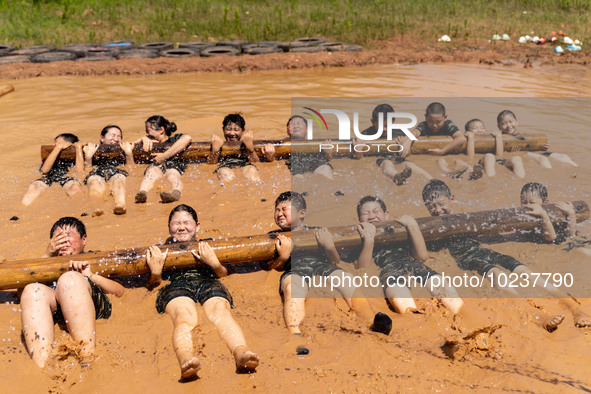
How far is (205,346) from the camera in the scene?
401cm

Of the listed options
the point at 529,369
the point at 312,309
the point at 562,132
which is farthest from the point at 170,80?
the point at 529,369

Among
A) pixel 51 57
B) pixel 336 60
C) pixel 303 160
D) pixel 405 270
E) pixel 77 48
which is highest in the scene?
pixel 77 48

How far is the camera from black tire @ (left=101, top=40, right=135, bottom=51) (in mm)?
16031

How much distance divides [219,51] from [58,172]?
9478mm

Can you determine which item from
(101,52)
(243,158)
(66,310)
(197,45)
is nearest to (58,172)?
(243,158)

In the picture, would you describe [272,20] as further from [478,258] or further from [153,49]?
[478,258]

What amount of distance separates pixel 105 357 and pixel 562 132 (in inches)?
342

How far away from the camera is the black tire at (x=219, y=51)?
15773mm

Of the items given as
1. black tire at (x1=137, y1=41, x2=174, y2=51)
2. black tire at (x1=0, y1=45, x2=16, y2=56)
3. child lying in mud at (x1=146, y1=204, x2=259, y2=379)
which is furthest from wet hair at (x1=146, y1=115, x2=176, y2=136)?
black tire at (x1=0, y1=45, x2=16, y2=56)

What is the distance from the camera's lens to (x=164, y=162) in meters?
7.83

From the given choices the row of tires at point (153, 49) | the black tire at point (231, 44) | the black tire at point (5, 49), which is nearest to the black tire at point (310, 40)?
the row of tires at point (153, 49)

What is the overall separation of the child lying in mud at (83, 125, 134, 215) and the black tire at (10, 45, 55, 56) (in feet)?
29.3

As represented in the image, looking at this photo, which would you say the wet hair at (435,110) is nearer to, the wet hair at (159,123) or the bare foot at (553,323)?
the wet hair at (159,123)

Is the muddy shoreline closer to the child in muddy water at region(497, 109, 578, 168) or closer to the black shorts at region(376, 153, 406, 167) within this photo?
the child in muddy water at region(497, 109, 578, 168)
